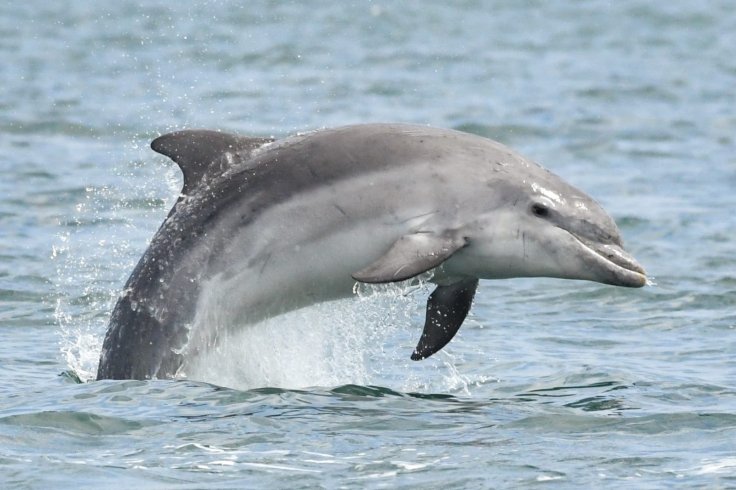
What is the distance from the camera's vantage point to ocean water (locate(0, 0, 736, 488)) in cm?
884

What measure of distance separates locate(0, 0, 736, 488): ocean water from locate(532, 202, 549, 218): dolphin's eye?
1.26 m

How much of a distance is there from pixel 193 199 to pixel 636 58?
2585 cm

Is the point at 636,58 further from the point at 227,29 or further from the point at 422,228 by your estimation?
the point at 422,228

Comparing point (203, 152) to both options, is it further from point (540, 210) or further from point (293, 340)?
point (540, 210)

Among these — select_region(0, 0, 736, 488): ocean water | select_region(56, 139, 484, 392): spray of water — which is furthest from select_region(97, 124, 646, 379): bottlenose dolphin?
select_region(0, 0, 736, 488): ocean water

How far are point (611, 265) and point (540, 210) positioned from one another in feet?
1.90

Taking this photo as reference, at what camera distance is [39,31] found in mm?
37656

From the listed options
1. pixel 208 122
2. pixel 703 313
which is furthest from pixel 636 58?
pixel 703 313

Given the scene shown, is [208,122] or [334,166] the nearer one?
[334,166]

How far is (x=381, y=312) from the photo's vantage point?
39.0 ft

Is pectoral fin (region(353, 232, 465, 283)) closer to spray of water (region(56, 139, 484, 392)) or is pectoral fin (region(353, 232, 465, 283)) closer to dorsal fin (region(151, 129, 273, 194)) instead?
spray of water (region(56, 139, 484, 392))

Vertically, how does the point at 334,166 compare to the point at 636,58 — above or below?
below

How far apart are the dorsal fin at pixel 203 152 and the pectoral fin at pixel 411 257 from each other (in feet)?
4.58

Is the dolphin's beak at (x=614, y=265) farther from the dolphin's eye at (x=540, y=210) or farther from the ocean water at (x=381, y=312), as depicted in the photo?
the ocean water at (x=381, y=312)
